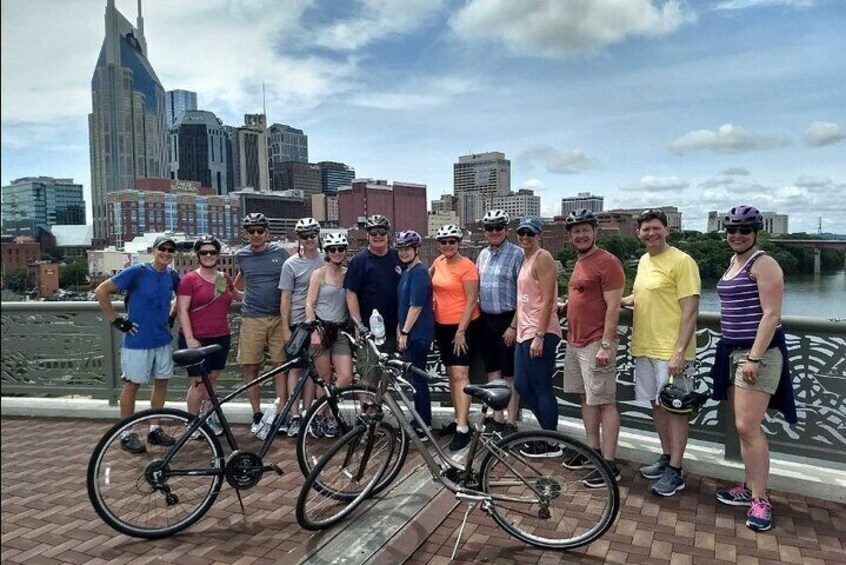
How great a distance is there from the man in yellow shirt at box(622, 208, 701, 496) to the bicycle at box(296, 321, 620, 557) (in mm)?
844

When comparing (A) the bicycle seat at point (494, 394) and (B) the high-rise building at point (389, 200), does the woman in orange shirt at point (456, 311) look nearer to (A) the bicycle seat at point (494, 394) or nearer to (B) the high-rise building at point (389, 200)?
(A) the bicycle seat at point (494, 394)

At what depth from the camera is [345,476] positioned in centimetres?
352

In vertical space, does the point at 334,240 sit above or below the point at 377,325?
above

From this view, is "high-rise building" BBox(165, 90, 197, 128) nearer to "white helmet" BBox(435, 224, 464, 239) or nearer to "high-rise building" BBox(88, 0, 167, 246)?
"high-rise building" BBox(88, 0, 167, 246)

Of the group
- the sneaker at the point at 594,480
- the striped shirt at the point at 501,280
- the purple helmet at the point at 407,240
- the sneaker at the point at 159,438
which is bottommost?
the sneaker at the point at 594,480

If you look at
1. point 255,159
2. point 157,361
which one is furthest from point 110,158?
point 157,361

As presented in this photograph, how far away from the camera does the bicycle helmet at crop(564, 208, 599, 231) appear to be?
3910mm

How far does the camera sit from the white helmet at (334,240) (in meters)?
4.69

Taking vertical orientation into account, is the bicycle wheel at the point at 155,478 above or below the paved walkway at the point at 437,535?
above

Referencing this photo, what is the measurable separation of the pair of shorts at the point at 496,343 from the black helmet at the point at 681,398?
Result: 3.91 feet

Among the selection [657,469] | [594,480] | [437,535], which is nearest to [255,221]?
[437,535]

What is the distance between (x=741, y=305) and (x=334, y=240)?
2.76 meters

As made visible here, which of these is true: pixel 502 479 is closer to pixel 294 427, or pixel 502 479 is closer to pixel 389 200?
pixel 294 427

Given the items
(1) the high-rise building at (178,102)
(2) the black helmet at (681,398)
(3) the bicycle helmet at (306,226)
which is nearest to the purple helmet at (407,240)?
(3) the bicycle helmet at (306,226)
